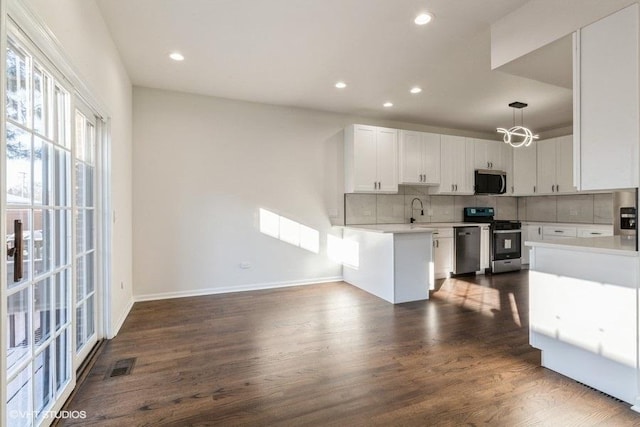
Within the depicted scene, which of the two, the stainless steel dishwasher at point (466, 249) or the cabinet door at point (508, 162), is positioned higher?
the cabinet door at point (508, 162)

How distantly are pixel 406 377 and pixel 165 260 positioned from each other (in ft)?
11.0

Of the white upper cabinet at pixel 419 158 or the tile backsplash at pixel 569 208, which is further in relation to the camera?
the tile backsplash at pixel 569 208

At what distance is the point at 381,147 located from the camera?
5.03 meters

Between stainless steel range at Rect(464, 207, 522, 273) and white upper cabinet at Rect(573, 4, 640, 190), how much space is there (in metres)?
3.80

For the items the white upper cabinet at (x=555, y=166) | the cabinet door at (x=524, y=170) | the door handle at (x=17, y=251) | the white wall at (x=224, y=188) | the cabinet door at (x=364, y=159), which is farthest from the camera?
the cabinet door at (x=524, y=170)

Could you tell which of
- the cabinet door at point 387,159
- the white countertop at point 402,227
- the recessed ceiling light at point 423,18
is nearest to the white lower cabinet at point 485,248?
the white countertop at point 402,227

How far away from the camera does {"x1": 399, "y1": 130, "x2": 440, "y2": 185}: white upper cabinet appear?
5.20 metres

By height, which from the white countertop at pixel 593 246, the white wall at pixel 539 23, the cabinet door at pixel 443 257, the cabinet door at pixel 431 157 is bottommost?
the cabinet door at pixel 443 257

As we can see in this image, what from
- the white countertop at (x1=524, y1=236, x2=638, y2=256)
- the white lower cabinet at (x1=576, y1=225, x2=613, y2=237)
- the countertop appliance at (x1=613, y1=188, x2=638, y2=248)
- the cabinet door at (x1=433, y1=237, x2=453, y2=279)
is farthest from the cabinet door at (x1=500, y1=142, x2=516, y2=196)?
the white countertop at (x1=524, y1=236, x2=638, y2=256)

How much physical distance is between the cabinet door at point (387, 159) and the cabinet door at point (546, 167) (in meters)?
3.06

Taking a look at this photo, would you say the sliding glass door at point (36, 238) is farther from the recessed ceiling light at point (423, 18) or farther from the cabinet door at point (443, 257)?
the cabinet door at point (443, 257)

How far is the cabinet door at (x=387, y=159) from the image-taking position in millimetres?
5020

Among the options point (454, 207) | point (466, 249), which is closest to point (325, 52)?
point (466, 249)

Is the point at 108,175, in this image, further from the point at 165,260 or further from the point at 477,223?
the point at 477,223
